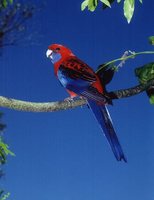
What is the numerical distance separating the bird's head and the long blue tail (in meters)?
0.26

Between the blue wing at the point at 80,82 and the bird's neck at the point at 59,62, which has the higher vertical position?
the bird's neck at the point at 59,62

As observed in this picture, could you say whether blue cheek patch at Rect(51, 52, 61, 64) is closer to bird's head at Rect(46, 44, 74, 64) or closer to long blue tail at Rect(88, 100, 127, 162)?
bird's head at Rect(46, 44, 74, 64)

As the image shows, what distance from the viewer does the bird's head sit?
4.24 feet

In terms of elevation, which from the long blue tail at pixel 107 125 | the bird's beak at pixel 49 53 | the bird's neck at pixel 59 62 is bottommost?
the long blue tail at pixel 107 125

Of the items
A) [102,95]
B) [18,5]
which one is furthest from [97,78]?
[18,5]

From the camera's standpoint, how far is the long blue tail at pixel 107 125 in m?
1.04

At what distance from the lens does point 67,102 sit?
0.87 meters

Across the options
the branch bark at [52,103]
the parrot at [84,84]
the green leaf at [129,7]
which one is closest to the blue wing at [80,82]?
the parrot at [84,84]

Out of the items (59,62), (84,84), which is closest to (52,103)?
(84,84)

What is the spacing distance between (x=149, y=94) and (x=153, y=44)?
0.13m

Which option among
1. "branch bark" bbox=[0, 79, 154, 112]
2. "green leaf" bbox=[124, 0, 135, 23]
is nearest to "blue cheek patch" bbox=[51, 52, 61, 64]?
"branch bark" bbox=[0, 79, 154, 112]

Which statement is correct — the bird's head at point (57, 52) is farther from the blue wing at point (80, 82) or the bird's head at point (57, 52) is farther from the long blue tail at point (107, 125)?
the long blue tail at point (107, 125)

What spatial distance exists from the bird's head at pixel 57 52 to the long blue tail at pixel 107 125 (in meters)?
0.26

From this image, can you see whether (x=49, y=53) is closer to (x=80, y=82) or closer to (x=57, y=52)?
(x=57, y=52)
